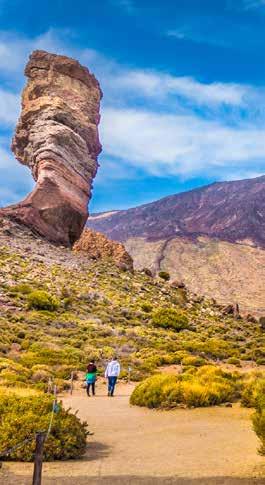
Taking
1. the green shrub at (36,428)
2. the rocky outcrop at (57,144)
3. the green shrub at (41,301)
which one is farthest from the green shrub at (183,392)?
the rocky outcrop at (57,144)

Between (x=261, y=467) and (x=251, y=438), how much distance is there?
106 inches

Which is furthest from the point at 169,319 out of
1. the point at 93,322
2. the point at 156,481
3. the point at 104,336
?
the point at 156,481

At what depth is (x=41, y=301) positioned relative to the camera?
3709 centimetres

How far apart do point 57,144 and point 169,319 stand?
22957 millimetres

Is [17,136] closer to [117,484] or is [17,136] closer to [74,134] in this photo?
[74,134]

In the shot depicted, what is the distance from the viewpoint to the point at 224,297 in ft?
317

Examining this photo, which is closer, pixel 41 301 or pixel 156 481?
pixel 156 481

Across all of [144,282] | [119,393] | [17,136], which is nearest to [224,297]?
[144,282]

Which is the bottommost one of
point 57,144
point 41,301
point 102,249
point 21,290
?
point 41,301

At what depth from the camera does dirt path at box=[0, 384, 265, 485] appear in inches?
321

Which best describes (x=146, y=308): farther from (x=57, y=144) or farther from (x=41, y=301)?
(x=57, y=144)

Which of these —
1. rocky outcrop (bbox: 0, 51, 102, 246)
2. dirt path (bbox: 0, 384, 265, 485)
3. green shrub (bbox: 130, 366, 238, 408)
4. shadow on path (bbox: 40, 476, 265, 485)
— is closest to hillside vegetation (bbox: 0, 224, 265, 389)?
rocky outcrop (bbox: 0, 51, 102, 246)

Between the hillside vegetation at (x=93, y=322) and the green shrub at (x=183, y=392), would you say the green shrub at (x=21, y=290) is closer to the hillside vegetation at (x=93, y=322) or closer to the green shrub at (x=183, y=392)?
the hillside vegetation at (x=93, y=322)

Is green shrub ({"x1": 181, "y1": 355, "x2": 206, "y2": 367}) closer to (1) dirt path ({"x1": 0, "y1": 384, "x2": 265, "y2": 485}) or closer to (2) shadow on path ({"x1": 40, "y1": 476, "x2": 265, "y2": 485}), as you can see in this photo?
(1) dirt path ({"x1": 0, "y1": 384, "x2": 265, "y2": 485})
